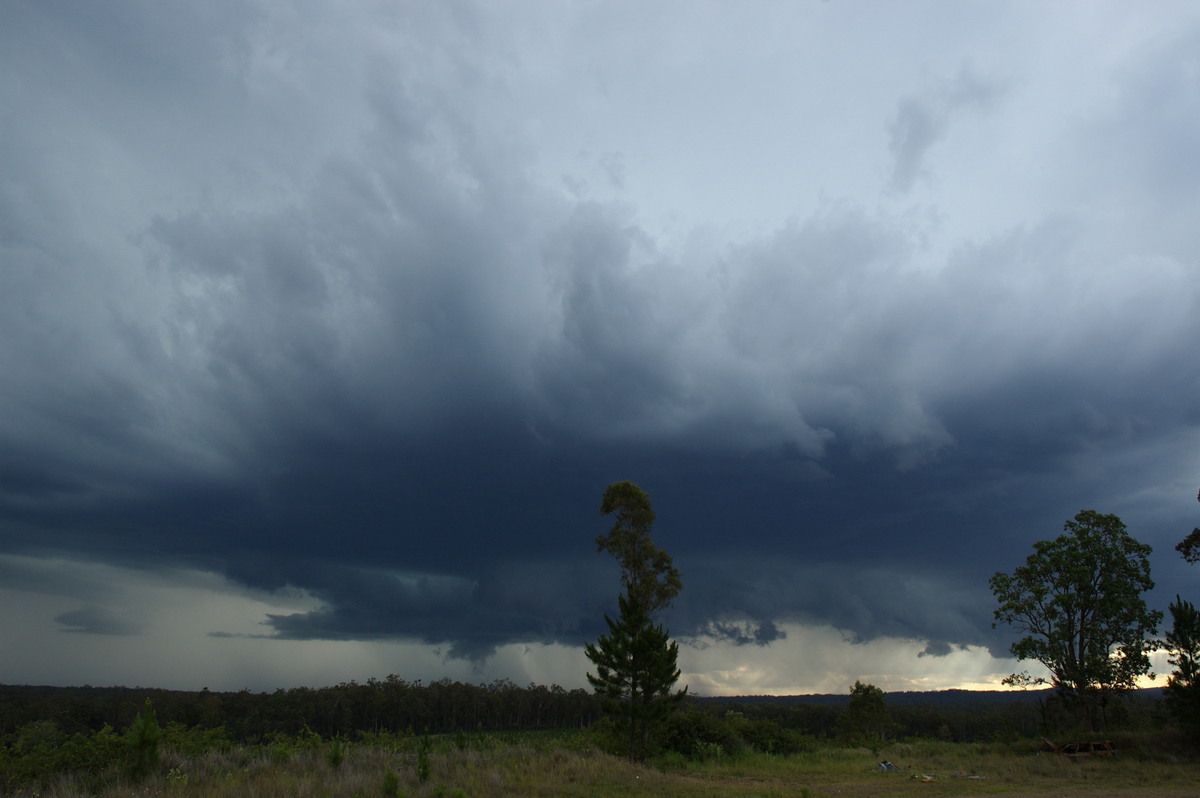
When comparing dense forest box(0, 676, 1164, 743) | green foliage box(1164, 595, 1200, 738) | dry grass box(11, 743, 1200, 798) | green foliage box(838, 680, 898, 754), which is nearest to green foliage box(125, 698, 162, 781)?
dry grass box(11, 743, 1200, 798)

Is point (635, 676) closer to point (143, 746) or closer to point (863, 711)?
point (143, 746)

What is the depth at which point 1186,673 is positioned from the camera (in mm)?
35281

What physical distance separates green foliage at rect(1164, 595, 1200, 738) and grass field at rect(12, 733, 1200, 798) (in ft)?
8.09

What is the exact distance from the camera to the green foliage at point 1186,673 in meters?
34.2

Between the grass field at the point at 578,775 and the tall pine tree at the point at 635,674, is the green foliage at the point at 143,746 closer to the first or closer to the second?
the grass field at the point at 578,775

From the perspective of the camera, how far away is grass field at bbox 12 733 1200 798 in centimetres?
2114

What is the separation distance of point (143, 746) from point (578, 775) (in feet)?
51.4

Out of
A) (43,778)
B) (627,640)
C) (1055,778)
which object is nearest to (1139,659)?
(1055,778)

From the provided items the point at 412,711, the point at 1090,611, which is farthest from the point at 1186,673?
the point at 412,711

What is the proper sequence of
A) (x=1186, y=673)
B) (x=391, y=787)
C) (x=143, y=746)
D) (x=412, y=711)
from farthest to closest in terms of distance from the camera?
(x=412, y=711), (x=1186, y=673), (x=143, y=746), (x=391, y=787)

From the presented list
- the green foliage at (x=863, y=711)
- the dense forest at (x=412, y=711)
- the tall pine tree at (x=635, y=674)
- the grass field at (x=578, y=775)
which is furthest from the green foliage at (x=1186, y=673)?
the dense forest at (x=412, y=711)

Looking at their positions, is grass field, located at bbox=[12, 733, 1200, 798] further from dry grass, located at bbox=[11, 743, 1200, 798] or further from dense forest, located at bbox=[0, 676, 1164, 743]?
dense forest, located at bbox=[0, 676, 1164, 743]

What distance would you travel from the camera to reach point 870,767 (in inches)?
1531

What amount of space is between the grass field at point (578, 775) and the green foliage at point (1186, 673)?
246 centimetres
